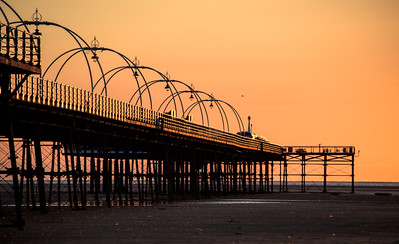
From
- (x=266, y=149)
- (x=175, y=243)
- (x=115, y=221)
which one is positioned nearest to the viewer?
(x=175, y=243)

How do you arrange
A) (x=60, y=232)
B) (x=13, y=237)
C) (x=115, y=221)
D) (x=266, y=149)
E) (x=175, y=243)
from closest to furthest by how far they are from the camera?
(x=175, y=243), (x=13, y=237), (x=60, y=232), (x=115, y=221), (x=266, y=149)

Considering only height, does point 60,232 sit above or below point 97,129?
below

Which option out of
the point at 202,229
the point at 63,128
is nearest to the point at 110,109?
the point at 63,128

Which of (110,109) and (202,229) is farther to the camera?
(110,109)

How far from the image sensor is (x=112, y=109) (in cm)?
5088

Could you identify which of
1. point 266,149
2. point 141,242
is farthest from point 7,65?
point 266,149

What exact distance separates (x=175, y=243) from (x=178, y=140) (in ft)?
153

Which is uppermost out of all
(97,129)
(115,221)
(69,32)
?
(69,32)

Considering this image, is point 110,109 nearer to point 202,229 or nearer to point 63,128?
point 63,128

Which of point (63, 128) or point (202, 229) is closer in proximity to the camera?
point (202, 229)

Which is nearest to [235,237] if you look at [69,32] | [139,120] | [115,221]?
[115,221]

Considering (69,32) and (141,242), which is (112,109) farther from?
(141,242)

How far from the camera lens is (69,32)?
1836 inches

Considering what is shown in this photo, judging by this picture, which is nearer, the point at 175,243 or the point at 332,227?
the point at 175,243
